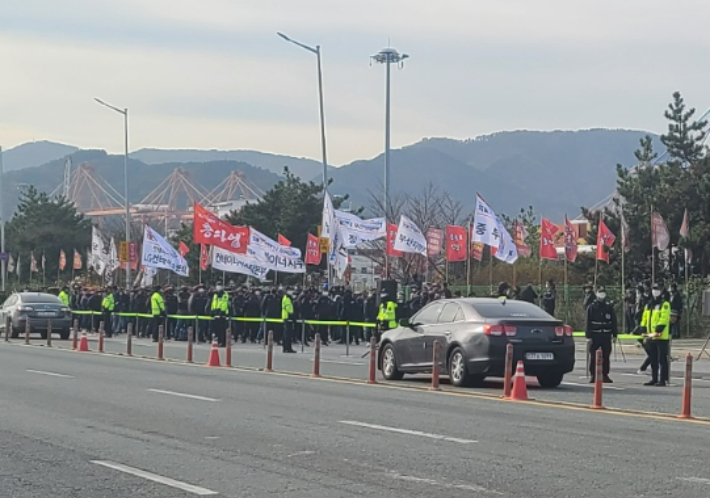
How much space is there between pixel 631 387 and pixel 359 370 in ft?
21.0

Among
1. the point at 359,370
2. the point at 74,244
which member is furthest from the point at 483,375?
the point at 74,244

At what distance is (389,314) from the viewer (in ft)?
99.4

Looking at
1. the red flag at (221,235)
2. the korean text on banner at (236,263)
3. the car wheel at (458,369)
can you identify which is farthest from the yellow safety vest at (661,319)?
the red flag at (221,235)

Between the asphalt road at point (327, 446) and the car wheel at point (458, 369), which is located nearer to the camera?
the asphalt road at point (327, 446)

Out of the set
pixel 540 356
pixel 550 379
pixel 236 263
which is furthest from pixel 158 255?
pixel 540 356

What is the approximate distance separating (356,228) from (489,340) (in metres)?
22.2

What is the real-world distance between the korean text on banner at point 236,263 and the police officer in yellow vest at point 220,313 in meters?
3.46

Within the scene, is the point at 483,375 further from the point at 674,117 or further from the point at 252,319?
the point at 674,117

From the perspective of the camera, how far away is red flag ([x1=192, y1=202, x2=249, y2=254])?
1622 inches

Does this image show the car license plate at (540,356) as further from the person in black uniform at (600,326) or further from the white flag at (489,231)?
the white flag at (489,231)

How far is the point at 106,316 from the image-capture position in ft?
144

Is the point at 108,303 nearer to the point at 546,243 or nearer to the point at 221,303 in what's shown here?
the point at 221,303

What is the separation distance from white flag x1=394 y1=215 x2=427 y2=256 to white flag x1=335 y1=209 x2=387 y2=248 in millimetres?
943

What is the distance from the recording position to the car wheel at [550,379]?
19938mm
